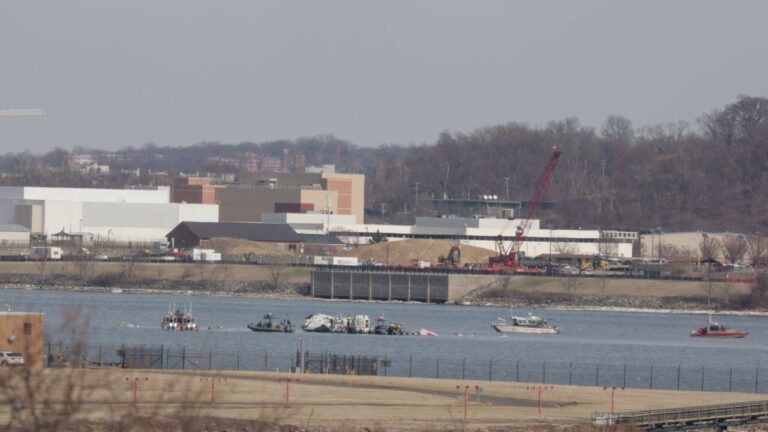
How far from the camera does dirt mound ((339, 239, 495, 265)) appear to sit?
150 metres

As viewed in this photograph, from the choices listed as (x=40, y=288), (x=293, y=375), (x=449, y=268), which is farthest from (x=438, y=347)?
(x=449, y=268)

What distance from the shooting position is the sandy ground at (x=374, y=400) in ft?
134

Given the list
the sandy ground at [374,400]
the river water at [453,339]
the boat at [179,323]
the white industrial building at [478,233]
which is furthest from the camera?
the white industrial building at [478,233]

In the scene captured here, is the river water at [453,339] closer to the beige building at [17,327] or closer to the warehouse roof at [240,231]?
the beige building at [17,327]

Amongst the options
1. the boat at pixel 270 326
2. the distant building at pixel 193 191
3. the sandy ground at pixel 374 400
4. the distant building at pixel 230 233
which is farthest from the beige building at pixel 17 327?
the distant building at pixel 193 191

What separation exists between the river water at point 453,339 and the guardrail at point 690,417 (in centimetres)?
1281

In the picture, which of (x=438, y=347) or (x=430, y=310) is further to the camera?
(x=430, y=310)

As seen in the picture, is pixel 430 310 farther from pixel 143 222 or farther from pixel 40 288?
pixel 143 222

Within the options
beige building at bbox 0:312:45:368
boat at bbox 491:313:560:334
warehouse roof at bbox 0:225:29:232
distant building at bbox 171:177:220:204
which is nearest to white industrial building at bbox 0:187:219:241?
warehouse roof at bbox 0:225:29:232

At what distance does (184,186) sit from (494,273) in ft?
215

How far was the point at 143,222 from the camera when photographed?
162750mm

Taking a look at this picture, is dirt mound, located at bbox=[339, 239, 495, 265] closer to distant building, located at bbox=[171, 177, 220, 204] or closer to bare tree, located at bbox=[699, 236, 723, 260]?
bare tree, located at bbox=[699, 236, 723, 260]

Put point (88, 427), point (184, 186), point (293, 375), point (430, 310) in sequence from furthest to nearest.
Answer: point (184, 186) < point (430, 310) < point (293, 375) < point (88, 427)

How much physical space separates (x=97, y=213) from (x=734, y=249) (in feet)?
189
